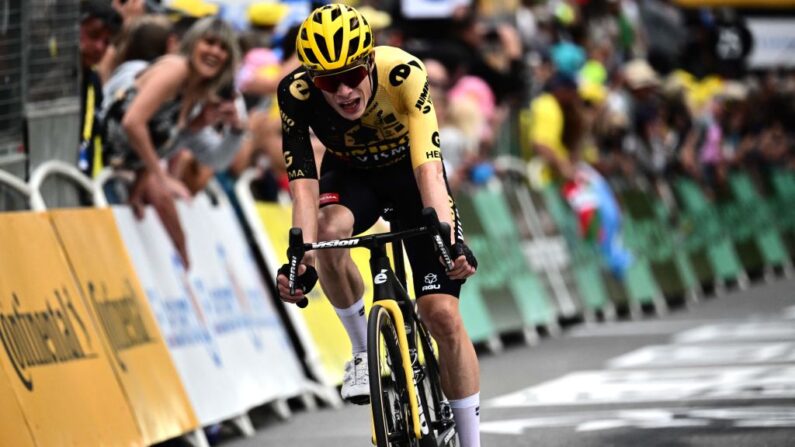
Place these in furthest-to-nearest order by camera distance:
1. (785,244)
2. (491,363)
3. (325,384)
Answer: (785,244), (491,363), (325,384)

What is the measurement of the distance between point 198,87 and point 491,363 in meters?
4.85

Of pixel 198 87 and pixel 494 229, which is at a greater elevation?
pixel 198 87

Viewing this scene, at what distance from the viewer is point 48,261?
8125mm

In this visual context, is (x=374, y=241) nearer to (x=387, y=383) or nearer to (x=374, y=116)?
→ (x=387, y=383)

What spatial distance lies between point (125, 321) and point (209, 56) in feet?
6.84

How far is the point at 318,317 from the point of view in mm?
11891

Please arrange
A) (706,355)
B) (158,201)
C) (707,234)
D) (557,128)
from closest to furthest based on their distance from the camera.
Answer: (158,201) → (706,355) → (557,128) → (707,234)

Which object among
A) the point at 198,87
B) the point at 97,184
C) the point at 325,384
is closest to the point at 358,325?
the point at 97,184

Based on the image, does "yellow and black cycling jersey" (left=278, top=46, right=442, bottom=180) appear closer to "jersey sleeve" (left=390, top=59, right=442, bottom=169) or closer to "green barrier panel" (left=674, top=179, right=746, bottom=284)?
"jersey sleeve" (left=390, top=59, right=442, bottom=169)

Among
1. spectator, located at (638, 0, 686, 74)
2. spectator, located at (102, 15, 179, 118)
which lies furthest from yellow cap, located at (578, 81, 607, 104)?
spectator, located at (102, 15, 179, 118)

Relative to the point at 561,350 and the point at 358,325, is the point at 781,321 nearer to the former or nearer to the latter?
the point at 561,350

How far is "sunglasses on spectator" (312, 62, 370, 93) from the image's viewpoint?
6.66 meters

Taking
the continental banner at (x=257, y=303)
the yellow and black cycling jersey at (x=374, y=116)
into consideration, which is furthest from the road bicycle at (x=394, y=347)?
the continental banner at (x=257, y=303)

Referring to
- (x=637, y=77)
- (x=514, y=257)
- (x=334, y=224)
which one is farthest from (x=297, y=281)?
(x=637, y=77)
